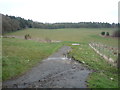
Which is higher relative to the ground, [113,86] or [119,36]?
[119,36]

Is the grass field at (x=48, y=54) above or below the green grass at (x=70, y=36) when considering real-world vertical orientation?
below

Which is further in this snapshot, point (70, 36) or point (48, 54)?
point (70, 36)

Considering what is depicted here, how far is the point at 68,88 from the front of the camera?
6.15 metres

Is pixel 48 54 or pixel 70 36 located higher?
pixel 70 36

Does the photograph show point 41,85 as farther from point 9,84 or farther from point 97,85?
point 97,85

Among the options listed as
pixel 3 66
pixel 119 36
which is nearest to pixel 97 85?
pixel 3 66

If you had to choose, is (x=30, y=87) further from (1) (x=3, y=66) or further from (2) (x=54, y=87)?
(1) (x=3, y=66)

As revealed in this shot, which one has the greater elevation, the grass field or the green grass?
the green grass

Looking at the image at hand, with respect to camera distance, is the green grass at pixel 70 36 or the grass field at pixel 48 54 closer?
the grass field at pixel 48 54

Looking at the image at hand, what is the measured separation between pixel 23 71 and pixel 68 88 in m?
3.79

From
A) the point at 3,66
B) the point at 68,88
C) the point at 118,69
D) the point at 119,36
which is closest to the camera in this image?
the point at 68,88

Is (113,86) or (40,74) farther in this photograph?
(40,74)

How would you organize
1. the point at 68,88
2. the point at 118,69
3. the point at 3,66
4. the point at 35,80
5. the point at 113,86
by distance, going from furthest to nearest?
the point at 118,69 < the point at 3,66 < the point at 35,80 < the point at 113,86 < the point at 68,88

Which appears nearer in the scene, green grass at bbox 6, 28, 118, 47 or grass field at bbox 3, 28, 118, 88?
grass field at bbox 3, 28, 118, 88
